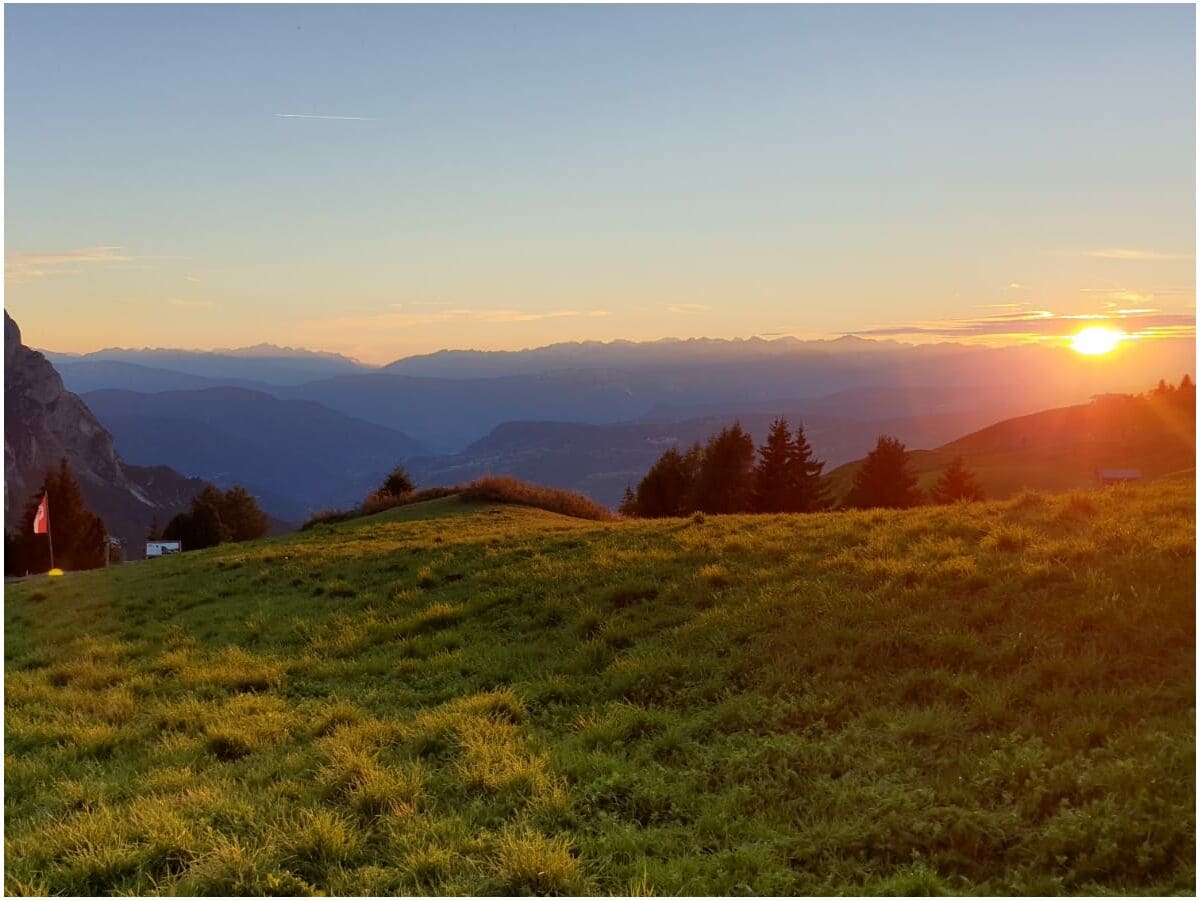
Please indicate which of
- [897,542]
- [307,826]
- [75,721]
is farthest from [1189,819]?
[75,721]

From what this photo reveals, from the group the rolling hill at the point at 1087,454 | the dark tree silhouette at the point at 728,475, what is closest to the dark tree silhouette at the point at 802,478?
the dark tree silhouette at the point at 728,475

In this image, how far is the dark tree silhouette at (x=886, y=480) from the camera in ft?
212

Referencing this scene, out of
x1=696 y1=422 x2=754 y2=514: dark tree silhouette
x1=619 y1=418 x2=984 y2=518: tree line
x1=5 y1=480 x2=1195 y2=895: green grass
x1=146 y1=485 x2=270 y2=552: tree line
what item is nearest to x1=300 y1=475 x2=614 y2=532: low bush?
x1=619 y1=418 x2=984 y2=518: tree line

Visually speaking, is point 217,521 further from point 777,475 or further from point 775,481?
point 777,475

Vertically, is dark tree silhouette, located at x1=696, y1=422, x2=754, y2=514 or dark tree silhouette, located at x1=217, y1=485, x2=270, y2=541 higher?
dark tree silhouette, located at x1=696, y1=422, x2=754, y2=514

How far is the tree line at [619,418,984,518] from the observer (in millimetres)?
65688

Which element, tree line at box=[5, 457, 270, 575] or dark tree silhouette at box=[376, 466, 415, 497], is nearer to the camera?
dark tree silhouette at box=[376, 466, 415, 497]

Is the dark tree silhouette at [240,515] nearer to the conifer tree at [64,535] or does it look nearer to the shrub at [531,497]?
the conifer tree at [64,535]

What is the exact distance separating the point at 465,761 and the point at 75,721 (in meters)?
6.12

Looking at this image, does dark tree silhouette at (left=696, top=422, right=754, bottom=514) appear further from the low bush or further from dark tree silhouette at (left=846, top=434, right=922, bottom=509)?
the low bush

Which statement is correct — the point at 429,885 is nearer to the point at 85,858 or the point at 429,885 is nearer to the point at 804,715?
the point at 85,858

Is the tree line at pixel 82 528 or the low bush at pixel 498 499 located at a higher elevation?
the low bush at pixel 498 499

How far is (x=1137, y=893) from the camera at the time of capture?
217 inches

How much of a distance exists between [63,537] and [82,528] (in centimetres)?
214
